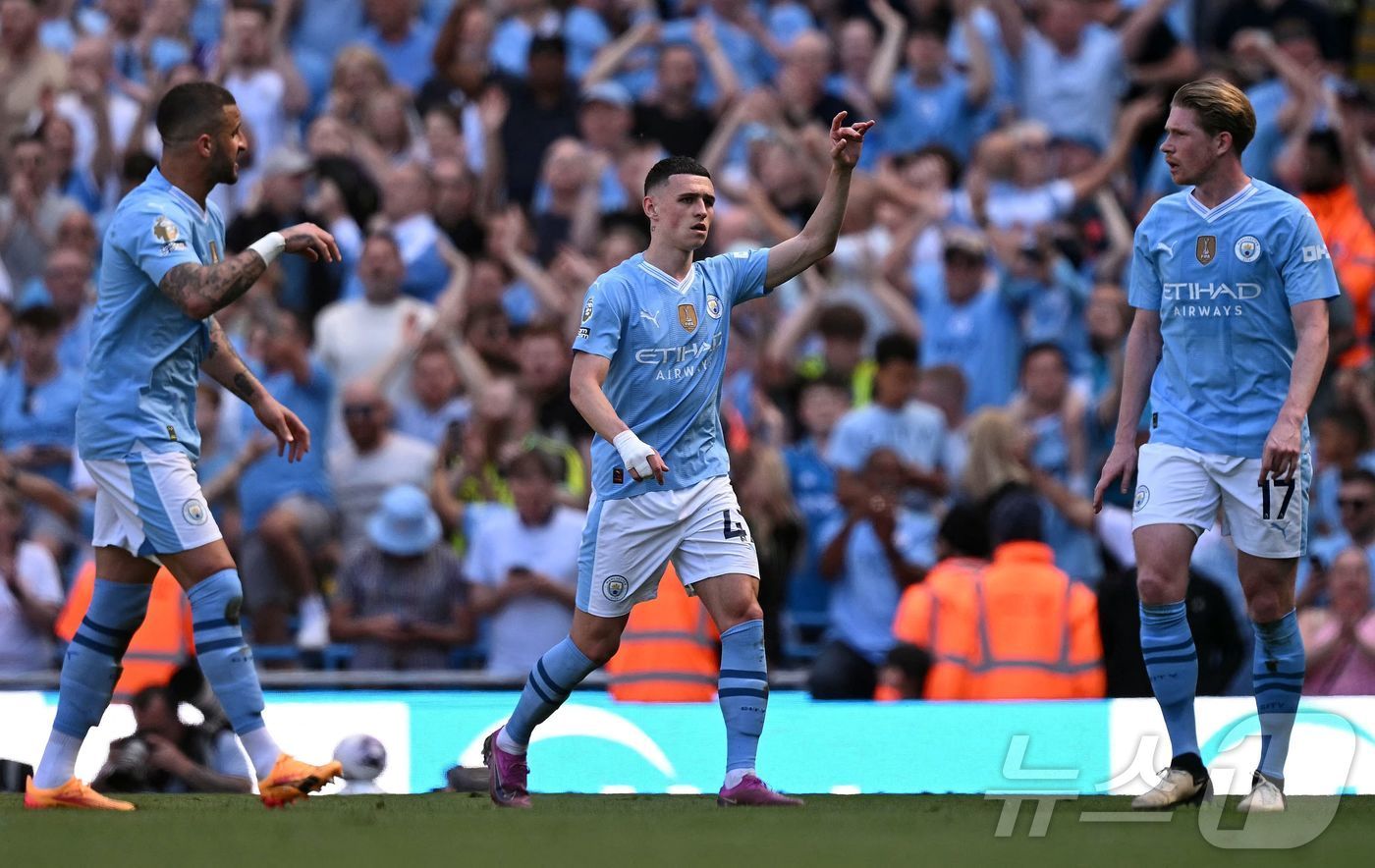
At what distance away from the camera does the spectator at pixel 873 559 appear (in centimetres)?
1231

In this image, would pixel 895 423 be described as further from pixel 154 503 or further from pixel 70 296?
pixel 154 503

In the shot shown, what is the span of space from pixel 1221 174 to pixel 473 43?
9.71 m

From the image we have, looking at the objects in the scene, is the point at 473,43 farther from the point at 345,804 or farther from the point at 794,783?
the point at 345,804

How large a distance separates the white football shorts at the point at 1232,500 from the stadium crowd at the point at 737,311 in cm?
295

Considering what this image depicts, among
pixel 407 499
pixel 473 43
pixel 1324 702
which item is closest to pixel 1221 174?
pixel 1324 702

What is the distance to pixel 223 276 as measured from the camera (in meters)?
7.62

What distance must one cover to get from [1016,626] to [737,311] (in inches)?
166

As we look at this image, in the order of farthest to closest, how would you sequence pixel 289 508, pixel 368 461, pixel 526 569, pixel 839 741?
pixel 368 461, pixel 289 508, pixel 526 569, pixel 839 741

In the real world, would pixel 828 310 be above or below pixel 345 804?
above

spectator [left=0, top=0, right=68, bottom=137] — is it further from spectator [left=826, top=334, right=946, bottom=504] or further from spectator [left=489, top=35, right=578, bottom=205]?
spectator [left=826, top=334, right=946, bottom=504]

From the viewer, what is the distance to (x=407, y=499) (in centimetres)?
1242

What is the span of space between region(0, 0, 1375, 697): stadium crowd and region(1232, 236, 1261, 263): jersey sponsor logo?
10.1 ft

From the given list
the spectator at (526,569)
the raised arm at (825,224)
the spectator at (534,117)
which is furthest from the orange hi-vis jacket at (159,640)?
the spectator at (534,117)

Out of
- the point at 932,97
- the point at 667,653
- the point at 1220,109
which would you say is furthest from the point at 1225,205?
the point at 932,97
